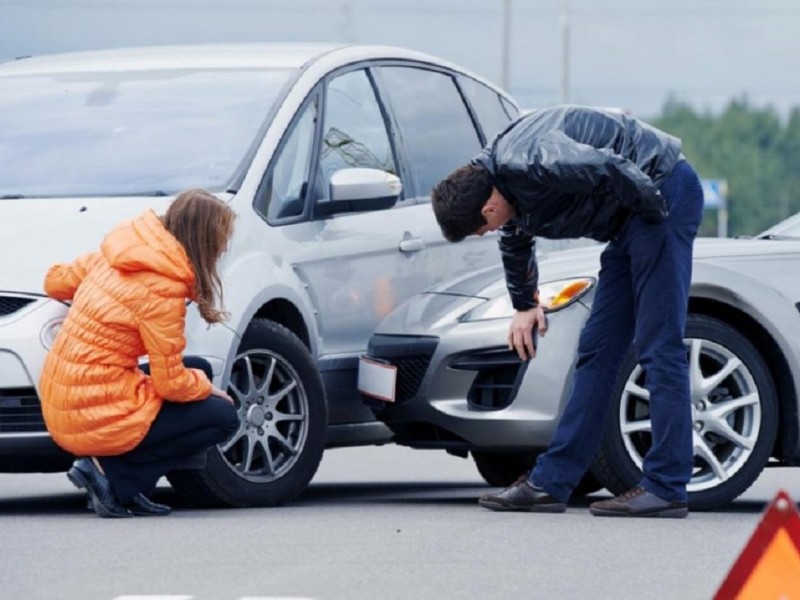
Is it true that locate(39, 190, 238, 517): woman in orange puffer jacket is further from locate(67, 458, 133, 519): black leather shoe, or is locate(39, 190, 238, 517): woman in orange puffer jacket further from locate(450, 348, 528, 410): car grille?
locate(450, 348, 528, 410): car grille

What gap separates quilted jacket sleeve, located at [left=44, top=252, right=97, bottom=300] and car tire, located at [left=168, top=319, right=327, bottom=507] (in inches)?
28.0

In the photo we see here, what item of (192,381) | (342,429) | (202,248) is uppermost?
(202,248)

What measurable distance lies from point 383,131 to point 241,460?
6.52 feet

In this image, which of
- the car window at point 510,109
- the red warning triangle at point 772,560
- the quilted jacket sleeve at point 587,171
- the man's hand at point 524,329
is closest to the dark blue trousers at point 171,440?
the man's hand at point 524,329

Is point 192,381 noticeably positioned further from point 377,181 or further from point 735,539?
point 735,539

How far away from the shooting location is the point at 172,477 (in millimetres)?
7949

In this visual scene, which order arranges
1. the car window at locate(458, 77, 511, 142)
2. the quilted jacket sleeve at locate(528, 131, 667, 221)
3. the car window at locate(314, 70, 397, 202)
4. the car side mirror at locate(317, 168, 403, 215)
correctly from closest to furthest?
1. the quilted jacket sleeve at locate(528, 131, 667, 221)
2. the car side mirror at locate(317, 168, 403, 215)
3. the car window at locate(314, 70, 397, 202)
4. the car window at locate(458, 77, 511, 142)

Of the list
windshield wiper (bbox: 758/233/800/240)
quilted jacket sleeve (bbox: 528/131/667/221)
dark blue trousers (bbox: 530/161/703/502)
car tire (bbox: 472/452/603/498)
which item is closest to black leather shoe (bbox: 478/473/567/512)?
dark blue trousers (bbox: 530/161/703/502)

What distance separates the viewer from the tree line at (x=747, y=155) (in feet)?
561

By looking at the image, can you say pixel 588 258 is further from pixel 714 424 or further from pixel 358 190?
pixel 358 190

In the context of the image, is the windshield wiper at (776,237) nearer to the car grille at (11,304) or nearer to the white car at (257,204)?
the white car at (257,204)

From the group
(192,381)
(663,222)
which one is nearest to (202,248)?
(192,381)

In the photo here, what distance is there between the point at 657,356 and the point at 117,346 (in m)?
1.98

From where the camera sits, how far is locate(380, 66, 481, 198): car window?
961 centimetres
